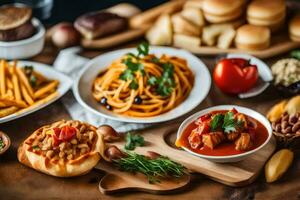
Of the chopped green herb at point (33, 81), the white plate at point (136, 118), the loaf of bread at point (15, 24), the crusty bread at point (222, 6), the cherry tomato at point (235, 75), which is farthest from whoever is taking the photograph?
the crusty bread at point (222, 6)

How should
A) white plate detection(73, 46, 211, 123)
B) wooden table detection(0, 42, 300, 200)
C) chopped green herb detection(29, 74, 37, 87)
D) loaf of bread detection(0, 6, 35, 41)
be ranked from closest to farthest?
wooden table detection(0, 42, 300, 200), white plate detection(73, 46, 211, 123), chopped green herb detection(29, 74, 37, 87), loaf of bread detection(0, 6, 35, 41)

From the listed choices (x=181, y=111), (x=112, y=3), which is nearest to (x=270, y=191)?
(x=181, y=111)

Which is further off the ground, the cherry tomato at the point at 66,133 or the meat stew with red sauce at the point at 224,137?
the meat stew with red sauce at the point at 224,137

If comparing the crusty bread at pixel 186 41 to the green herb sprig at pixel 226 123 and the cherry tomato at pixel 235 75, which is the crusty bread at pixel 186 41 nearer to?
the cherry tomato at pixel 235 75

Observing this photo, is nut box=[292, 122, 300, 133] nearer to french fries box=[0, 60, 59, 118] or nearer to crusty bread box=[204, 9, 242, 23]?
crusty bread box=[204, 9, 242, 23]

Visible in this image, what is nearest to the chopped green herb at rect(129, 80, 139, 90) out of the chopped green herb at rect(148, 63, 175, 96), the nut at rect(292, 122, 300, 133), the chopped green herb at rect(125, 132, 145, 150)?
the chopped green herb at rect(148, 63, 175, 96)

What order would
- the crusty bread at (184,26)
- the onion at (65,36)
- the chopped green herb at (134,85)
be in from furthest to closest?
the onion at (65,36), the crusty bread at (184,26), the chopped green herb at (134,85)

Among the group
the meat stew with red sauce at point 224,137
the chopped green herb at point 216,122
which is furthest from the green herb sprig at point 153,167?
the chopped green herb at point 216,122

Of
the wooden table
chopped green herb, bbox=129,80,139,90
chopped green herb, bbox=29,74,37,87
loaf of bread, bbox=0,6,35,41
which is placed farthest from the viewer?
loaf of bread, bbox=0,6,35,41
